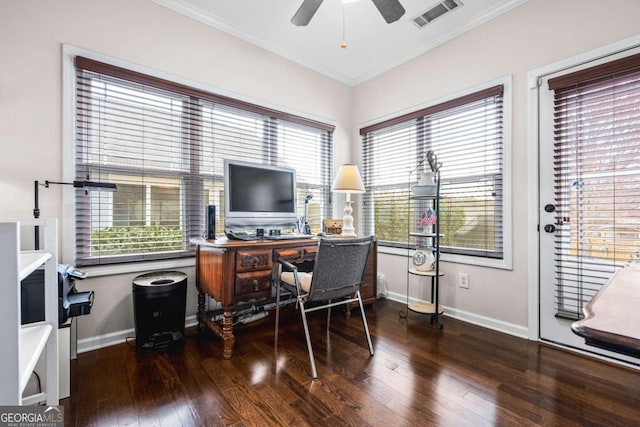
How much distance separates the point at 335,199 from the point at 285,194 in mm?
1094

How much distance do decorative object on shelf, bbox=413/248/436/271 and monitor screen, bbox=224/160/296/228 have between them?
122cm

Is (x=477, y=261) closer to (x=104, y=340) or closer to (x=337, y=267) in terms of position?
(x=337, y=267)

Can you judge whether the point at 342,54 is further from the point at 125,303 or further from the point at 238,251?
the point at 125,303

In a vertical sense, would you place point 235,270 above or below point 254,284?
above

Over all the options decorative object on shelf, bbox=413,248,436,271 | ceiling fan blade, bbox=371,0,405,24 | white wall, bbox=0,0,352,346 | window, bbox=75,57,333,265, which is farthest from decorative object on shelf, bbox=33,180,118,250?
decorative object on shelf, bbox=413,248,436,271

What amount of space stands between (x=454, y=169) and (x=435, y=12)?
53.4 inches

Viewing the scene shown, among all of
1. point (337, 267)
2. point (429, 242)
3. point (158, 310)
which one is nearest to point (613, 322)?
point (337, 267)

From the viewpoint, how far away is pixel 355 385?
1634mm

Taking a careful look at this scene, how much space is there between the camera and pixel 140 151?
2.25 metres

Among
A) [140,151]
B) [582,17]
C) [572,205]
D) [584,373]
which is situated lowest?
[584,373]

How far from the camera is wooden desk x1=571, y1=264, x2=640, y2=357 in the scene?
58 cm

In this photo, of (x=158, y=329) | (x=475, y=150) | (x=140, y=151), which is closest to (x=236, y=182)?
(x=140, y=151)

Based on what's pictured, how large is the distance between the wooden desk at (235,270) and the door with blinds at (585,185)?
1854mm

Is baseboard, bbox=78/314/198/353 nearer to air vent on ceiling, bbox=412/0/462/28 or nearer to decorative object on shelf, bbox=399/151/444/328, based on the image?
decorative object on shelf, bbox=399/151/444/328
